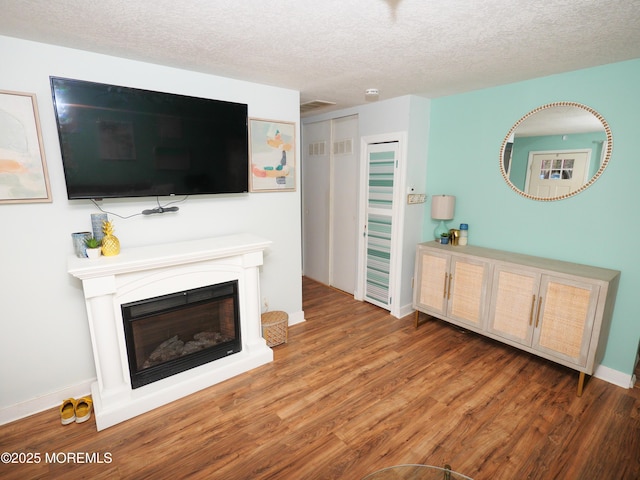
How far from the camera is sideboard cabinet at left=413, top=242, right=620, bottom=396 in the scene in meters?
2.34

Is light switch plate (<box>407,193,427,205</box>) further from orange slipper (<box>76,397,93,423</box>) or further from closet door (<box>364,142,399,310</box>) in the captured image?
orange slipper (<box>76,397,93,423</box>)

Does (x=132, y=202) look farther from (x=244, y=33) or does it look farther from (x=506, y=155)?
(x=506, y=155)

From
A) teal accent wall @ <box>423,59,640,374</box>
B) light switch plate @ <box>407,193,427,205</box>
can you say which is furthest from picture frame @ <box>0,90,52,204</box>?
teal accent wall @ <box>423,59,640,374</box>

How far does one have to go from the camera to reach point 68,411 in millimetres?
2125

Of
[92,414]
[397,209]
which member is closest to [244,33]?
[397,209]

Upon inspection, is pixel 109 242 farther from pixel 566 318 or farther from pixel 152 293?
pixel 566 318

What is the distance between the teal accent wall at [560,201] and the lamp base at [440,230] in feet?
0.34

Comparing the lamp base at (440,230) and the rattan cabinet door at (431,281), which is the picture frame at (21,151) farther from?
the lamp base at (440,230)

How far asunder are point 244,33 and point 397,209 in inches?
90.7

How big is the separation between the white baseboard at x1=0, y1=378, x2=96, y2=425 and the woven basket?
4.43 feet

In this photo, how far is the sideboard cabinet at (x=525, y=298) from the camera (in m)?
2.34

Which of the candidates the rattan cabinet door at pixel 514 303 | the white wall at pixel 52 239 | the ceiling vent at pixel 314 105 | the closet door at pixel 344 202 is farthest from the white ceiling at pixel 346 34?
the rattan cabinet door at pixel 514 303

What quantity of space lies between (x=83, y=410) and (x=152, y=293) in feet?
2.86

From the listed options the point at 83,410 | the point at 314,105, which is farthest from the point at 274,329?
the point at 314,105
